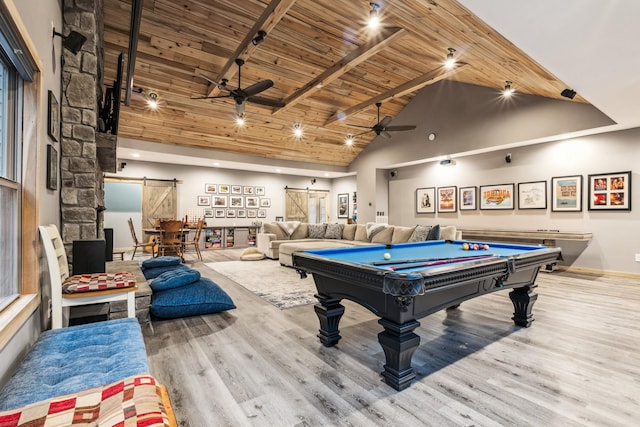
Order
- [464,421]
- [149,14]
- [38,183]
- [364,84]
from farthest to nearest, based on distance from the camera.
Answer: [364,84]
[149,14]
[38,183]
[464,421]

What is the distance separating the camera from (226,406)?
179 centimetres

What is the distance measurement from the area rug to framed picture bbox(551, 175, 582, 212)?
5364 mm

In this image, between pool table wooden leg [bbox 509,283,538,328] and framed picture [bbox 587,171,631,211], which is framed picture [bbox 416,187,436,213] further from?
pool table wooden leg [bbox 509,283,538,328]

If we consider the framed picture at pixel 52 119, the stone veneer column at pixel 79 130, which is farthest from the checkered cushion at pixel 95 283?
the framed picture at pixel 52 119

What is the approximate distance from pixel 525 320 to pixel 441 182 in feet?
19.5

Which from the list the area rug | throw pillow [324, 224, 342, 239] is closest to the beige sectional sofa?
throw pillow [324, 224, 342, 239]

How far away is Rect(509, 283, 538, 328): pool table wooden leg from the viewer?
9.97 ft

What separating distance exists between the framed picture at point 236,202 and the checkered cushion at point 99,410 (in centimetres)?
976

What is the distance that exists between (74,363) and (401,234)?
600 centimetres

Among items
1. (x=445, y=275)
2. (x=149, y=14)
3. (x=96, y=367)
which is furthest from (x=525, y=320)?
(x=149, y=14)

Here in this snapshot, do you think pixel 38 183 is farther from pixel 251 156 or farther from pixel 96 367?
pixel 251 156

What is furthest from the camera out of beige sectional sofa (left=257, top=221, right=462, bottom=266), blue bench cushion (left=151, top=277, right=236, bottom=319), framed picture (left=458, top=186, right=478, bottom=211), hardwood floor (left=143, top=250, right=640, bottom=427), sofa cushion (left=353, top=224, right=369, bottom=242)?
framed picture (left=458, top=186, right=478, bottom=211)

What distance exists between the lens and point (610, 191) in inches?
220

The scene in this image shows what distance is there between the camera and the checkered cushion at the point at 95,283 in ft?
6.99
